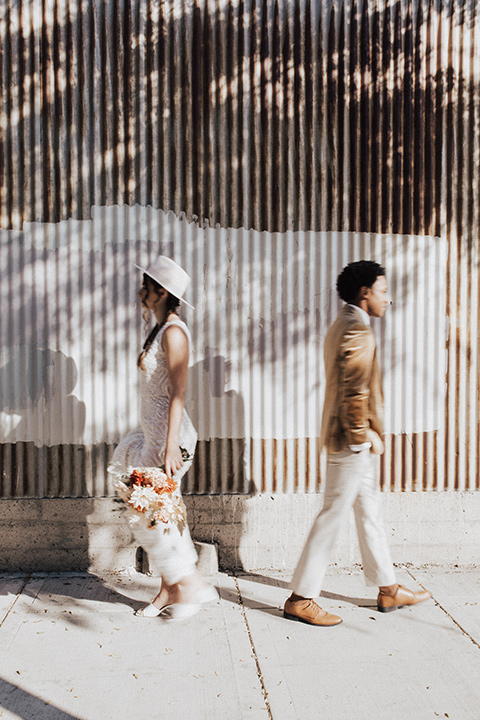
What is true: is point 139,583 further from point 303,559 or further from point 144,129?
point 144,129

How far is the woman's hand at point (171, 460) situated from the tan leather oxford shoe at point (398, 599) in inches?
65.5

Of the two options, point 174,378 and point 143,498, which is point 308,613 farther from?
point 174,378

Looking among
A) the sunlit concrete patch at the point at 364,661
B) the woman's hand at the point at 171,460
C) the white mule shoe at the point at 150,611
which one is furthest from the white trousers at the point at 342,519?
the woman's hand at the point at 171,460

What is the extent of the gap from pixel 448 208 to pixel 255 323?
1.87m

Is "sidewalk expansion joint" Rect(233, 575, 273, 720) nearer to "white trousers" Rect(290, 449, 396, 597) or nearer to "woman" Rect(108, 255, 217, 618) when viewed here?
"woman" Rect(108, 255, 217, 618)

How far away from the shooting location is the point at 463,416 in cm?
587

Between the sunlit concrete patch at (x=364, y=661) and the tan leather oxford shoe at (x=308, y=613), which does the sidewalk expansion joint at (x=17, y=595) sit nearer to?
Result: the sunlit concrete patch at (x=364, y=661)

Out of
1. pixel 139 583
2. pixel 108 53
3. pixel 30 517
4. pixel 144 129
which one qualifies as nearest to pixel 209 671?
pixel 139 583

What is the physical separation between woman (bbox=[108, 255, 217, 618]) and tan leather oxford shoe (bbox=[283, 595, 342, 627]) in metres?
0.53

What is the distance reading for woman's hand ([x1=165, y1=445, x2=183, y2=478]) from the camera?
4461 millimetres

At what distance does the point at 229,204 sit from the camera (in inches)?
220

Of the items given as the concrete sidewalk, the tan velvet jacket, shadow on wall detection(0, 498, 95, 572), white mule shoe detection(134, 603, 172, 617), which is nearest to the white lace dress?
white mule shoe detection(134, 603, 172, 617)

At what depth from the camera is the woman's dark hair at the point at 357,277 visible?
461 centimetres

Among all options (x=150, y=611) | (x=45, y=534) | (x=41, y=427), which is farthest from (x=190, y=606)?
(x=41, y=427)
